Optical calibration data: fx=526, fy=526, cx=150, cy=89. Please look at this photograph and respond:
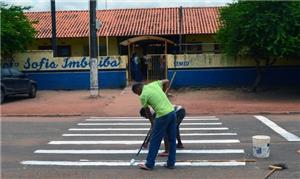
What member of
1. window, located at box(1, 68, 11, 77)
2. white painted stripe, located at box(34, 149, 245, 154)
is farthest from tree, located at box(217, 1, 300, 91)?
white painted stripe, located at box(34, 149, 245, 154)

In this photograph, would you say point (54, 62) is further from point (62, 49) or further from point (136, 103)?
point (136, 103)

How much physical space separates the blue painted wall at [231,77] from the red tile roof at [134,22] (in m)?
5.86

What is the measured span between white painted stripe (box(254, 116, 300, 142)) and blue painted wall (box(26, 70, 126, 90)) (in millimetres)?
13251

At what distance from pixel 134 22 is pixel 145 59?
5650 millimetres

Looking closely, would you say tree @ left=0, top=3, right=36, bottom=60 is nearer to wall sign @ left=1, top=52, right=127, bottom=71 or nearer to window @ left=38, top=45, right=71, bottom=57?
wall sign @ left=1, top=52, right=127, bottom=71

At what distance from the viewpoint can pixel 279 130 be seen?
13.5 m

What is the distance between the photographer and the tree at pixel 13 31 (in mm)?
25984

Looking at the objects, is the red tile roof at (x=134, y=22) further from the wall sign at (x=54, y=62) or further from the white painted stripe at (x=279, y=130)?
the white painted stripe at (x=279, y=130)

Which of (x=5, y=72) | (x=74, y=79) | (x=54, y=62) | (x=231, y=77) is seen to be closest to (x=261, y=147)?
(x=5, y=72)

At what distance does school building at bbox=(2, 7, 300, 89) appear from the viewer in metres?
27.9

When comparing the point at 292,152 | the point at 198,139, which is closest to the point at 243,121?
the point at 198,139

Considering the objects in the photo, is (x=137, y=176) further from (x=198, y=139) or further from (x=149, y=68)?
(x=149, y=68)

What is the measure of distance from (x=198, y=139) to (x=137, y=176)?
3875 millimetres

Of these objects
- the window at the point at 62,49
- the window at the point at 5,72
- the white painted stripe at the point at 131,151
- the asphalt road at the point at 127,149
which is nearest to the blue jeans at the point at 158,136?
the asphalt road at the point at 127,149
